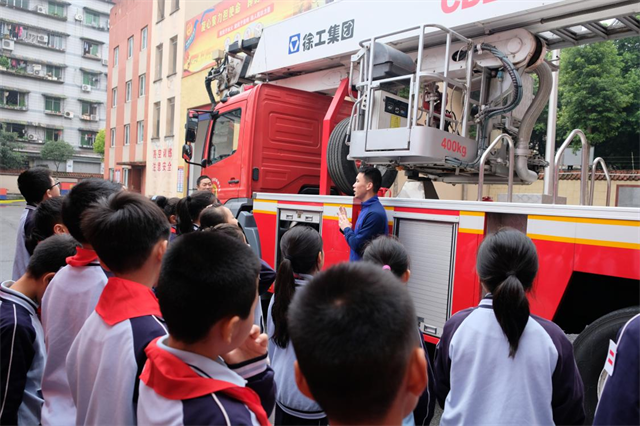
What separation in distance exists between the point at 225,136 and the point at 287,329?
4.70 m

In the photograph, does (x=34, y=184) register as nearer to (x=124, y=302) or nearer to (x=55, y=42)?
(x=124, y=302)

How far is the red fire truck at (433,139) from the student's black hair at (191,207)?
1309 mm

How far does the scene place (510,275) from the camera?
1.88 m

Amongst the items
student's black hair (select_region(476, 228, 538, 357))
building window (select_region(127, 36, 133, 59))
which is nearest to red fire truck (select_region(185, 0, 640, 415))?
student's black hair (select_region(476, 228, 538, 357))

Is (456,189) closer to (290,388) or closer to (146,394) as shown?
(290,388)

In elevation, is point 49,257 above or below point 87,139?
below

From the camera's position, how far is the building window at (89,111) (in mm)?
50812

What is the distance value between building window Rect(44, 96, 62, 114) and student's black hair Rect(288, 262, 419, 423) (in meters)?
55.4

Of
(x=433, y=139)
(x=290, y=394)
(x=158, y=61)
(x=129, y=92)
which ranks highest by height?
(x=158, y=61)

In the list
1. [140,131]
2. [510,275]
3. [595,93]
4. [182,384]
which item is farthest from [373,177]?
[140,131]

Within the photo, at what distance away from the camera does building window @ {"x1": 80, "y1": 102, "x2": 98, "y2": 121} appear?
50.8 meters

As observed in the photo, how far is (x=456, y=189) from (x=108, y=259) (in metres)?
9.57

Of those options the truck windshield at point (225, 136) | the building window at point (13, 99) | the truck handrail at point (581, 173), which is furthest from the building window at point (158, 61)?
the building window at point (13, 99)

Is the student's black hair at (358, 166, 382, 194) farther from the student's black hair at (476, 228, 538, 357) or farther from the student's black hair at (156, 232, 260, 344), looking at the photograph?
the student's black hair at (156, 232, 260, 344)
